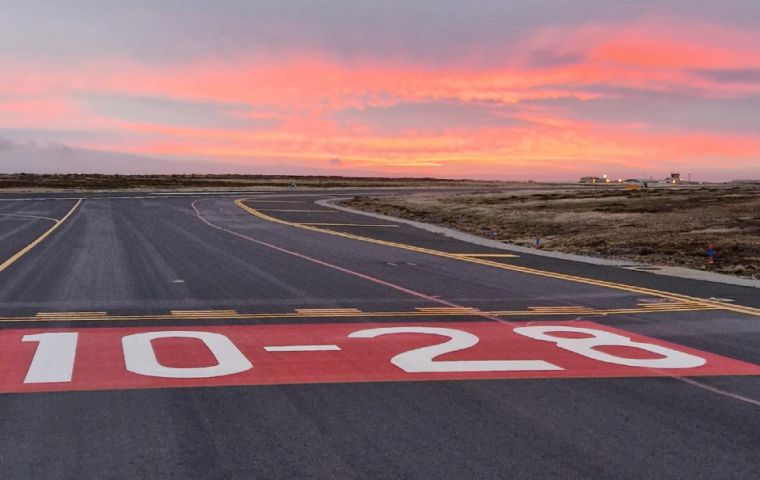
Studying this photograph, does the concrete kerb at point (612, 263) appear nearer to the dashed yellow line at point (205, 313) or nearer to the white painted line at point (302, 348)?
Answer: the white painted line at point (302, 348)

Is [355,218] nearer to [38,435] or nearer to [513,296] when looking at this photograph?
[513,296]

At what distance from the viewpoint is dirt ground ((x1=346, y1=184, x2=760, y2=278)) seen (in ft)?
77.6

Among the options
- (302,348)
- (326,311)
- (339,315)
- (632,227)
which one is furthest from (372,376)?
(632,227)

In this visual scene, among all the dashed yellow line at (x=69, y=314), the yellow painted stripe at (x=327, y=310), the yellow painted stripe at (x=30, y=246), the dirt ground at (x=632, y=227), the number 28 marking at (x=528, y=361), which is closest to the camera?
the number 28 marking at (x=528, y=361)

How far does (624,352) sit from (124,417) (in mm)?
6263

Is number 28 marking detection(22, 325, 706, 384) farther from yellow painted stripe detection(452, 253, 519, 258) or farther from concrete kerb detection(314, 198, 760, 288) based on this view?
yellow painted stripe detection(452, 253, 519, 258)

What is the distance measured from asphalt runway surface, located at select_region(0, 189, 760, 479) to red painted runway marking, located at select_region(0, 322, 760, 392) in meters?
0.04

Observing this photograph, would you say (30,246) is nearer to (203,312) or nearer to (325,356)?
(203,312)

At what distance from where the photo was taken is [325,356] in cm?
876

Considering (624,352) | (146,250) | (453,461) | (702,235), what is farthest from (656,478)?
(702,235)

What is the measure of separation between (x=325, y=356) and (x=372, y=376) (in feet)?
3.69

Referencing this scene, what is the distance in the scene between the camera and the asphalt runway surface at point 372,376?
17.8 ft

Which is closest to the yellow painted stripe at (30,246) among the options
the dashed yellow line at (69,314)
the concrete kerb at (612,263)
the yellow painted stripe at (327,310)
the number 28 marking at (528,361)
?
the dashed yellow line at (69,314)

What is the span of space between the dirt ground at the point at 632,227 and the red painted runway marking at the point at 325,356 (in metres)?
12.0
